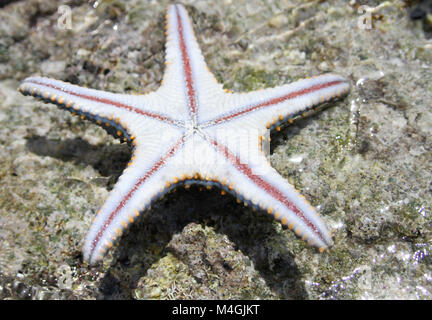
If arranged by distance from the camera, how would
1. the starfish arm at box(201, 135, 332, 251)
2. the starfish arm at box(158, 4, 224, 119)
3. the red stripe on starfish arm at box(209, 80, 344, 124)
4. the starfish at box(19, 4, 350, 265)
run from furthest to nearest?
the starfish arm at box(158, 4, 224, 119) < the red stripe on starfish arm at box(209, 80, 344, 124) < the starfish at box(19, 4, 350, 265) < the starfish arm at box(201, 135, 332, 251)

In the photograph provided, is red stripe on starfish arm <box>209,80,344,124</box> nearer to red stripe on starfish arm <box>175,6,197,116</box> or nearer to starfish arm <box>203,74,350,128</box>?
starfish arm <box>203,74,350,128</box>

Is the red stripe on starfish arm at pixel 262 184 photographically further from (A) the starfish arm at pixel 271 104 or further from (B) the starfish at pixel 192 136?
(A) the starfish arm at pixel 271 104

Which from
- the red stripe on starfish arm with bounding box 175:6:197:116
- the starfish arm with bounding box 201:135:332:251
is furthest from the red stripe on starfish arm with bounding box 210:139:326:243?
the red stripe on starfish arm with bounding box 175:6:197:116

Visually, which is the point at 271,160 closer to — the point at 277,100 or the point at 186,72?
the point at 277,100

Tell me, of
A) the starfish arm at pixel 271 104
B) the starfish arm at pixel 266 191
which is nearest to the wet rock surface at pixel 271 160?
the starfish arm at pixel 271 104
